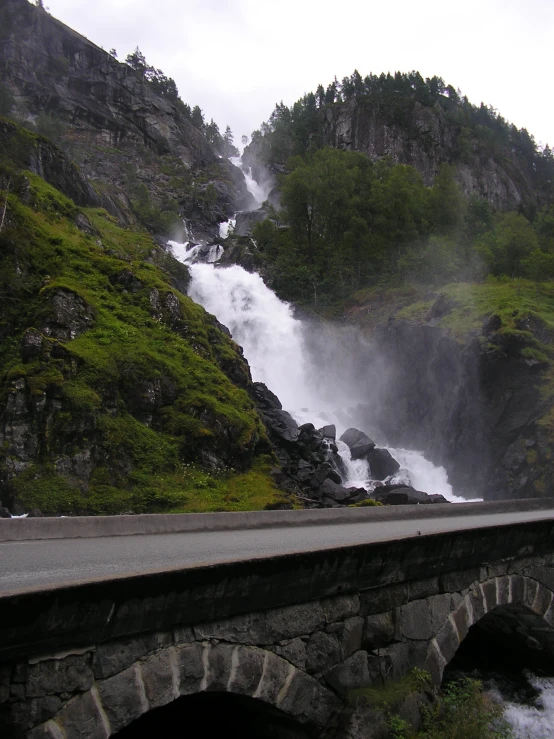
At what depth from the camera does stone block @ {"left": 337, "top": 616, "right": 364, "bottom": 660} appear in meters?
4.93

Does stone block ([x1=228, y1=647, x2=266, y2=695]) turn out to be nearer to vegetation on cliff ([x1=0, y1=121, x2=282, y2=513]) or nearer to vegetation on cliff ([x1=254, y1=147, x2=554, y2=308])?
vegetation on cliff ([x1=0, y1=121, x2=282, y2=513])

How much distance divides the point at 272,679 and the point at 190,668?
0.81 metres

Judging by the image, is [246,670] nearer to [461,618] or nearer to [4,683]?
[4,683]

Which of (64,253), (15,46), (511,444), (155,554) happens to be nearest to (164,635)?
(155,554)

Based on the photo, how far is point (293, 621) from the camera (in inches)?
179

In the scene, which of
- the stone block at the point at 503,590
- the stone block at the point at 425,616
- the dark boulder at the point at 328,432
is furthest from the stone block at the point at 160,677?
the dark boulder at the point at 328,432

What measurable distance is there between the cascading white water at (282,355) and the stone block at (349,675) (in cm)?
2079

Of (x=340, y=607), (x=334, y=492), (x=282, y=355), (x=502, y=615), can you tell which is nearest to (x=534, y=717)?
(x=502, y=615)

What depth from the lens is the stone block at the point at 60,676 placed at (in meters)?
3.17

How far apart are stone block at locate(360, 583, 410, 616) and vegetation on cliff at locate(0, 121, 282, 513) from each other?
1021 centimetres

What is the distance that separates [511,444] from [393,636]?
20.0 metres

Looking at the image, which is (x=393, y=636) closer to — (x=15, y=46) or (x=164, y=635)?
(x=164, y=635)

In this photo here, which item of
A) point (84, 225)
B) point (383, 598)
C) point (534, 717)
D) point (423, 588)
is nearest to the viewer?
point (383, 598)

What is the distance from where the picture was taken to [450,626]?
20.0ft
